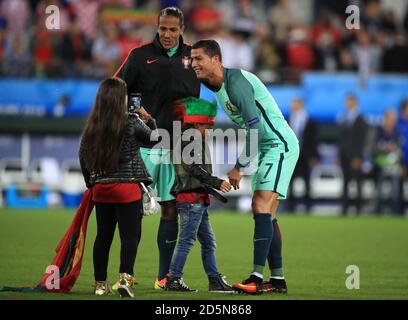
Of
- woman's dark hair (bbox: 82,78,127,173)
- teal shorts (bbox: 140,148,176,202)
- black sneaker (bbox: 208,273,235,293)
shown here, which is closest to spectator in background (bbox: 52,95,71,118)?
teal shorts (bbox: 140,148,176,202)

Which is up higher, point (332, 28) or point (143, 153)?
point (332, 28)

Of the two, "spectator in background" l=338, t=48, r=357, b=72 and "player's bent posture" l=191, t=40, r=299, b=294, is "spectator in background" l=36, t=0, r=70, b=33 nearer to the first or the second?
"spectator in background" l=338, t=48, r=357, b=72

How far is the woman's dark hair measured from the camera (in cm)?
909

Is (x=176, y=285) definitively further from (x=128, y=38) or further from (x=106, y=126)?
(x=128, y=38)

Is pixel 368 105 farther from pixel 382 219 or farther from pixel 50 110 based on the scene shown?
pixel 50 110

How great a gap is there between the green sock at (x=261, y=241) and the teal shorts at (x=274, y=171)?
0.29 m

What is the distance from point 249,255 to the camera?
13.7 m

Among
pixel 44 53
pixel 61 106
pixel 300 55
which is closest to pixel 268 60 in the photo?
pixel 300 55

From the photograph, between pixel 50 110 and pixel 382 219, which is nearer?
pixel 382 219

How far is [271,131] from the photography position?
9906mm

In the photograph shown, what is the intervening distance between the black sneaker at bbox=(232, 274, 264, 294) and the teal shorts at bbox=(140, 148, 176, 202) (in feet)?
4.14

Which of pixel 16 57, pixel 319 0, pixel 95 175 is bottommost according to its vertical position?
pixel 95 175

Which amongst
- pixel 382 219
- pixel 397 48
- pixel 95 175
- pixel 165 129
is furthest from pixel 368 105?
pixel 95 175
